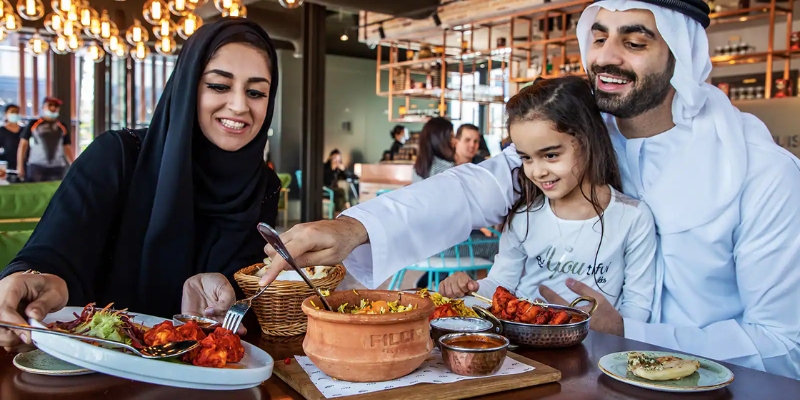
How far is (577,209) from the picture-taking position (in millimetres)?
1914

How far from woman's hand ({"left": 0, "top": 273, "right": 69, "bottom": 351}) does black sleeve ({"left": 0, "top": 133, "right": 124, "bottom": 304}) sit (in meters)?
0.20

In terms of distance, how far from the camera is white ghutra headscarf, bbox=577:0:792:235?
5.78 ft

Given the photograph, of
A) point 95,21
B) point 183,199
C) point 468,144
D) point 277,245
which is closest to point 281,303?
point 277,245

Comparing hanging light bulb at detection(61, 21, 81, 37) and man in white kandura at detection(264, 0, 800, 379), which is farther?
hanging light bulb at detection(61, 21, 81, 37)

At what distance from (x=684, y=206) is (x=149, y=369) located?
1.39 metres

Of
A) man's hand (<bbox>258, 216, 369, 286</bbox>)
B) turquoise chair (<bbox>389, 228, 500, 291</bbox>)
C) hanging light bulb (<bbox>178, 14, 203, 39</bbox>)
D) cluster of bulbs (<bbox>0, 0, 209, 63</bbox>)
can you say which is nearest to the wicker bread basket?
man's hand (<bbox>258, 216, 369, 286</bbox>)

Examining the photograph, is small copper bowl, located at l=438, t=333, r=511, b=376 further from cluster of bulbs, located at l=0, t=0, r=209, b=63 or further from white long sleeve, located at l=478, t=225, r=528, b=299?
cluster of bulbs, located at l=0, t=0, r=209, b=63

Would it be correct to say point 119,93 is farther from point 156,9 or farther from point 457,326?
point 457,326

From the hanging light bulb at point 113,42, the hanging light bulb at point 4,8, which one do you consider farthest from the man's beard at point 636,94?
the hanging light bulb at point 113,42

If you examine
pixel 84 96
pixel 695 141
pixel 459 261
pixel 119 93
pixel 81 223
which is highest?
pixel 119 93

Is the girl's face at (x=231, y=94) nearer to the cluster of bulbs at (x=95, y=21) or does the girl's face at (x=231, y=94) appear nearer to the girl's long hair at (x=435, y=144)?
the girl's long hair at (x=435, y=144)

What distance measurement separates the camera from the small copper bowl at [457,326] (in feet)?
4.25

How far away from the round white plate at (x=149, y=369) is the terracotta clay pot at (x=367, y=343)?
0.35 ft

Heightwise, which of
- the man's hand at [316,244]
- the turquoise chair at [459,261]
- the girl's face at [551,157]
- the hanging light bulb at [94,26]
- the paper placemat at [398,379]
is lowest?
the turquoise chair at [459,261]
